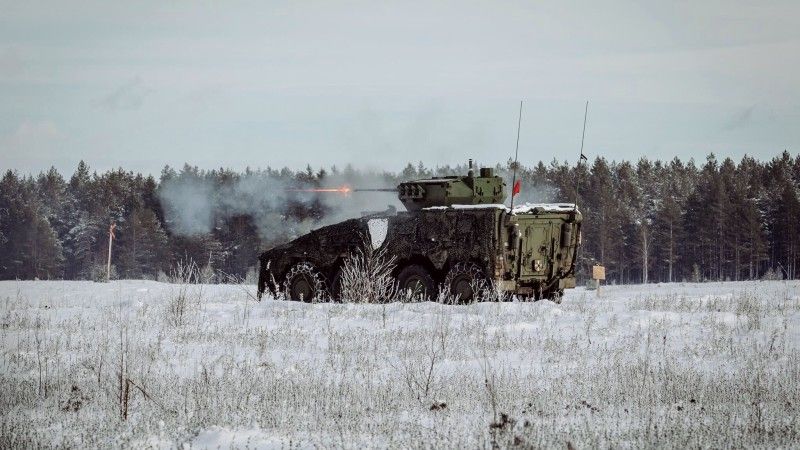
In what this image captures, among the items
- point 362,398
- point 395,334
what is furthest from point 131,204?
point 362,398

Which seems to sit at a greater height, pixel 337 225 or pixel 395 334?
pixel 337 225

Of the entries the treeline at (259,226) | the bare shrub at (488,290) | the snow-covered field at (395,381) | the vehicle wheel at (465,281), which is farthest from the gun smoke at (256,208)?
the snow-covered field at (395,381)

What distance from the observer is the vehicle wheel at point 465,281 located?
17.6 metres

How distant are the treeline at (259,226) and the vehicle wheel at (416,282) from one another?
1222 inches

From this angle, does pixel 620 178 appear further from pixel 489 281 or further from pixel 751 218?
pixel 489 281

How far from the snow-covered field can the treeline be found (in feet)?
120

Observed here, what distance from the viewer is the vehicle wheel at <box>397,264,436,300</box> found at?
60.0ft

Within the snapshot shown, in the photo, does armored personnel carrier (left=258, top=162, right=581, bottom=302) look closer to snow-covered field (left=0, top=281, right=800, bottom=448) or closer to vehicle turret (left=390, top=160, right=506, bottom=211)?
vehicle turret (left=390, top=160, right=506, bottom=211)

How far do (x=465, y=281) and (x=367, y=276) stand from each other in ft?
6.20

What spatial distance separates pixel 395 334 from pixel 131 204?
185 feet

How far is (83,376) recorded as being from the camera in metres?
9.38

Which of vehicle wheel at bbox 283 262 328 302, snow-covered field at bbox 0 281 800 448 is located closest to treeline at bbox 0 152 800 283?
vehicle wheel at bbox 283 262 328 302

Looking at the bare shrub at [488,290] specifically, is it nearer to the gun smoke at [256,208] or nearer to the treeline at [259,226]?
the gun smoke at [256,208]

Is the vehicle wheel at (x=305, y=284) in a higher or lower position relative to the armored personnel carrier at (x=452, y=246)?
lower
